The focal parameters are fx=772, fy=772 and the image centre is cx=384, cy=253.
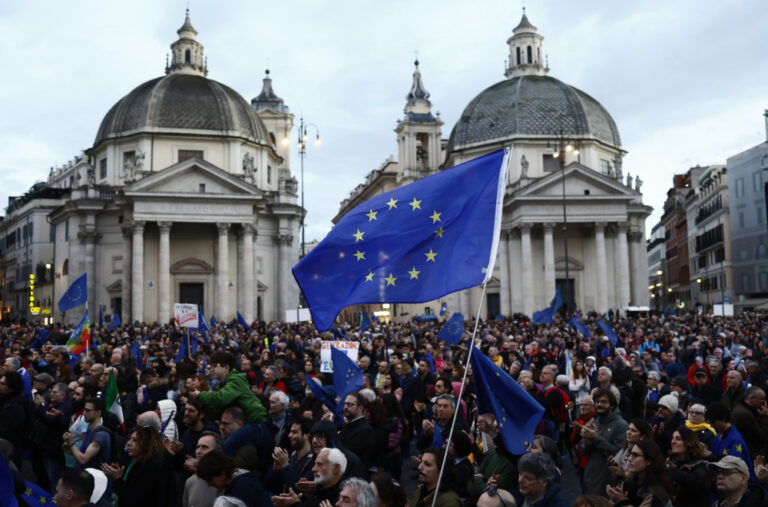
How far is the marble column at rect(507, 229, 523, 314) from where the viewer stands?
195 ft

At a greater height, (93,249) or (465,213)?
(93,249)

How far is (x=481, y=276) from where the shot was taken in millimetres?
7719

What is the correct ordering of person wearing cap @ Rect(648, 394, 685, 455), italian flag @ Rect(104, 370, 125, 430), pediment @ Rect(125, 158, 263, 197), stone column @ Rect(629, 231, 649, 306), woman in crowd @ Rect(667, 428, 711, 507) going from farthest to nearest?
1. stone column @ Rect(629, 231, 649, 306)
2. pediment @ Rect(125, 158, 263, 197)
3. italian flag @ Rect(104, 370, 125, 430)
4. person wearing cap @ Rect(648, 394, 685, 455)
5. woman in crowd @ Rect(667, 428, 711, 507)

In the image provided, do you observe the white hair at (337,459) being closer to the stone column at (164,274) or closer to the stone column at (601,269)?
the stone column at (164,274)

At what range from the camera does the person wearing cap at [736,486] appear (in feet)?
20.0

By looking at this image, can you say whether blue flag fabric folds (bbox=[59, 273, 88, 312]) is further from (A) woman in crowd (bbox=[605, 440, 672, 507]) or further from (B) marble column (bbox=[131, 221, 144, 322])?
(B) marble column (bbox=[131, 221, 144, 322])

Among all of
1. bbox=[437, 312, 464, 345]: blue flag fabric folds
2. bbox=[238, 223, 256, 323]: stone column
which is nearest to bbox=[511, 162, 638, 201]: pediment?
bbox=[238, 223, 256, 323]: stone column

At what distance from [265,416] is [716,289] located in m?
82.9

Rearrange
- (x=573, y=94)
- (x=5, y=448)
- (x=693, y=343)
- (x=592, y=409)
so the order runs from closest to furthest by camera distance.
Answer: (x=5, y=448) < (x=592, y=409) < (x=693, y=343) < (x=573, y=94)

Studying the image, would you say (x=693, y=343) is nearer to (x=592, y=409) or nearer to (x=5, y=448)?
(x=592, y=409)

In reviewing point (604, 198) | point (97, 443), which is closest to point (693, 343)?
point (97, 443)

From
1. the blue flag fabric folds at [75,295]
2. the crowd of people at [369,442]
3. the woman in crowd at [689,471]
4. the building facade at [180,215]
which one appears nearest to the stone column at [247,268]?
the building facade at [180,215]

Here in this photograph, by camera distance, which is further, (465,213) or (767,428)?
(767,428)

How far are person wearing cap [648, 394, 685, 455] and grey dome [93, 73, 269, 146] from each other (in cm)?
5523
